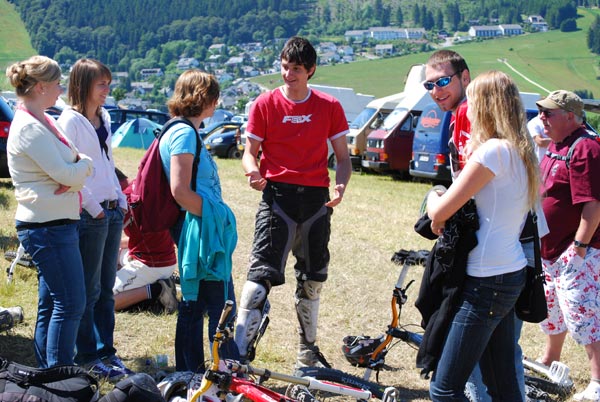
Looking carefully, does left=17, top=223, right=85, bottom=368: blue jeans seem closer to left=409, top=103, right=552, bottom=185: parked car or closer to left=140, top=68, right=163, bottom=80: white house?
left=409, top=103, right=552, bottom=185: parked car

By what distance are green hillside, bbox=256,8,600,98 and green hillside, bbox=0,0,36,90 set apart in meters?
52.7

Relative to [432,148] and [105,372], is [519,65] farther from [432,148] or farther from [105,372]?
A: [105,372]

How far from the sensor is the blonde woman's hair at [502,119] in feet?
11.1

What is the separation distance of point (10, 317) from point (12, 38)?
186448 mm

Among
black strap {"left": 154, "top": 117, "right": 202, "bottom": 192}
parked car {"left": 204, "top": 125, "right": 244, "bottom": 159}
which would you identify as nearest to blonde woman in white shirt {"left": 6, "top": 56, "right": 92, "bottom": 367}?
black strap {"left": 154, "top": 117, "right": 202, "bottom": 192}

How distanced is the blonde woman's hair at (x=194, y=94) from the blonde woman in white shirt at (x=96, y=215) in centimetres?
60

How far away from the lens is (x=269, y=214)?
5.01 meters

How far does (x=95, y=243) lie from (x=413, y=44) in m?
194

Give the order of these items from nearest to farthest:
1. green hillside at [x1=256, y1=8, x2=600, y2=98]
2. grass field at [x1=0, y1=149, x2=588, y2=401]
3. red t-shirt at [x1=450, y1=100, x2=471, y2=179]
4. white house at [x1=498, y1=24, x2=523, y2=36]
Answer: red t-shirt at [x1=450, y1=100, x2=471, y2=179], grass field at [x1=0, y1=149, x2=588, y2=401], green hillside at [x1=256, y1=8, x2=600, y2=98], white house at [x1=498, y1=24, x2=523, y2=36]

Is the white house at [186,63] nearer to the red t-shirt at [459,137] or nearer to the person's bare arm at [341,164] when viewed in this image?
the person's bare arm at [341,164]

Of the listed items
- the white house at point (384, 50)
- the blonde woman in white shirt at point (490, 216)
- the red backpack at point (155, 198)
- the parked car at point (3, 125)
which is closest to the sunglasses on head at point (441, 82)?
the blonde woman in white shirt at point (490, 216)

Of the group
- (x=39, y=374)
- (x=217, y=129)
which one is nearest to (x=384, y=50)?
(x=217, y=129)

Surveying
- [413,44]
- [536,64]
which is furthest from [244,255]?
[413,44]

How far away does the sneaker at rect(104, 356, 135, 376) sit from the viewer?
488 cm
